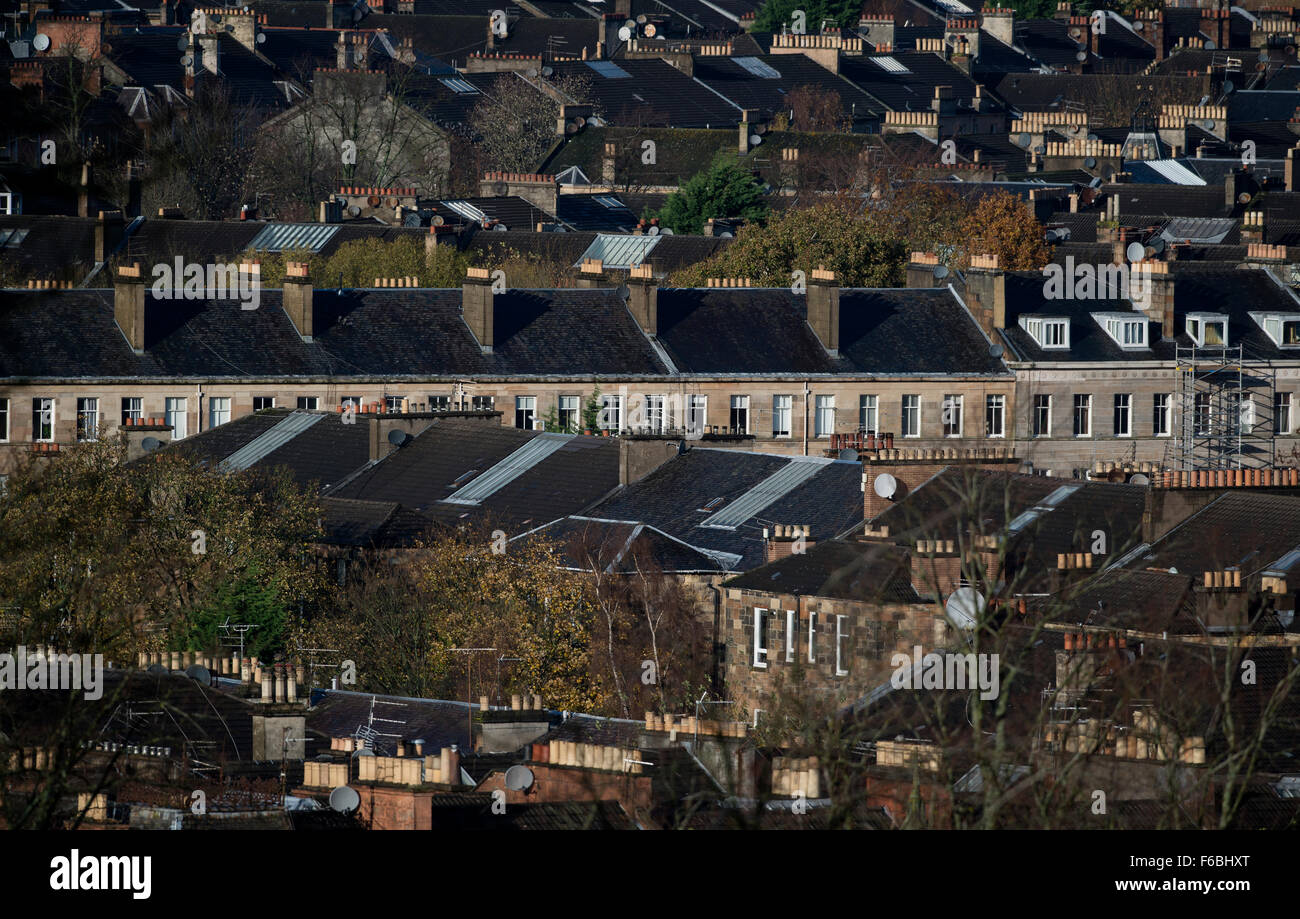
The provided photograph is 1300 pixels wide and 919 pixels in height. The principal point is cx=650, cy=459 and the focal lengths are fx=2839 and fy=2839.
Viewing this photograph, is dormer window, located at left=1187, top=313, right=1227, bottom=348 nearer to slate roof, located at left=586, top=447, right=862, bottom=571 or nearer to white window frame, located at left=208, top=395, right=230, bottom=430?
white window frame, located at left=208, top=395, right=230, bottom=430

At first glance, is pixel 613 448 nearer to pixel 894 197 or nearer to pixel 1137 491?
pixel 1137 491

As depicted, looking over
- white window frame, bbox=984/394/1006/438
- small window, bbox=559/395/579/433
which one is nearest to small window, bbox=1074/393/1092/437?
white window frame, bbox=984/394/1006/438

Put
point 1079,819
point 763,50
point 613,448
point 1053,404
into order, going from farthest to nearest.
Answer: point 763,50 → point 1053,404 → point 613,448 → point 1079,819

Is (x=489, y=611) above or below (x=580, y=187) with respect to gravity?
below

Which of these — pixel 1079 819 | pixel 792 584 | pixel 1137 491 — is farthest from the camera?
pixel 1137 491

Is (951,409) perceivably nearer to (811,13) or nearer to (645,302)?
(645,302)

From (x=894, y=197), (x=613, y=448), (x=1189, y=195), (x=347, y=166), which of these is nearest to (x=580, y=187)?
(x=347, y=166)

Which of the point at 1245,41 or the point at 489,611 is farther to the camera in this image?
the point at 1245,41
